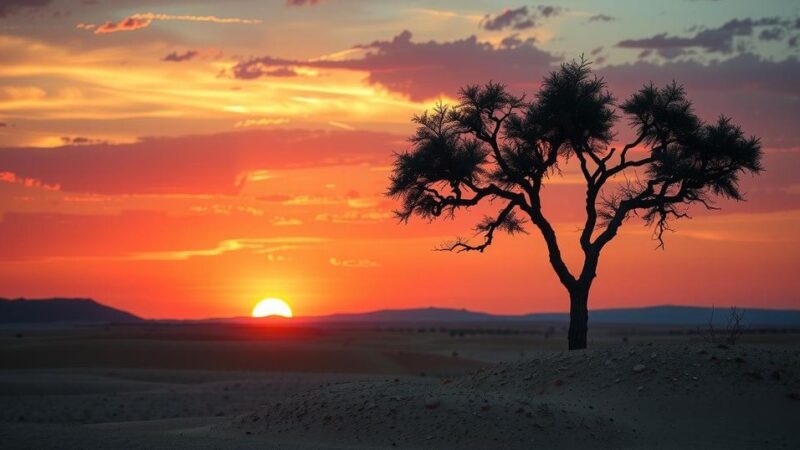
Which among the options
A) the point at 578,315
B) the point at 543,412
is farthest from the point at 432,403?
the point at 578,315

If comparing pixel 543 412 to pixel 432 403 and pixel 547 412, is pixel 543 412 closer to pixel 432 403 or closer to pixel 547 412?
pixel 547 412

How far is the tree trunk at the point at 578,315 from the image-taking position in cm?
3027

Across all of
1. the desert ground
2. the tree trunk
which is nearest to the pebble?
the desert ground

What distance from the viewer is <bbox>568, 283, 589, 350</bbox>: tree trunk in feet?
99.3

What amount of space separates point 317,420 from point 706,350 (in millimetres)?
10328

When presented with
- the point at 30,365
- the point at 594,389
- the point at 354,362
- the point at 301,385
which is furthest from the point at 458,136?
the point at 30,365

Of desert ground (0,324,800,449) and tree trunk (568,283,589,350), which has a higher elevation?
tree trunk (568,283,589,350)

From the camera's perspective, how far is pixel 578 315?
30297 mm

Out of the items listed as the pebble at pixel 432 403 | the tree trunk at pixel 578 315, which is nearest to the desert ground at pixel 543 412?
the pebble at pixel 432 403

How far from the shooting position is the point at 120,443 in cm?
2127

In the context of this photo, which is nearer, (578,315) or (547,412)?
(547,412)

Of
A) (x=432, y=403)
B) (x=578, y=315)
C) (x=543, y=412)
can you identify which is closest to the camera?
(x=543, y=412)

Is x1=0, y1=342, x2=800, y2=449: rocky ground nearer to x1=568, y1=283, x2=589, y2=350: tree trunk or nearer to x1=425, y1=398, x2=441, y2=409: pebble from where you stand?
x1=425, y1=398, x2=441, y2=409: pebble

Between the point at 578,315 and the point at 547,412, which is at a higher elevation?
the point at 578,315
